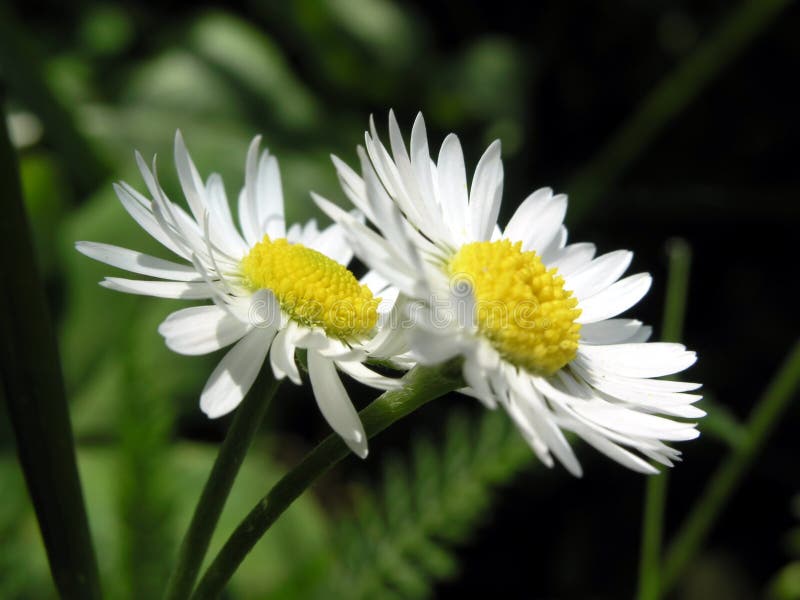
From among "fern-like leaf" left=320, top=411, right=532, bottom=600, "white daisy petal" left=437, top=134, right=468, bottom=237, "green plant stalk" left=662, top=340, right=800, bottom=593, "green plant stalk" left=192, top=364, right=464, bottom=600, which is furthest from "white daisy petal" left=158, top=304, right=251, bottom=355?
"green plant stalk" left=662, top=340, right=800, bottom=593

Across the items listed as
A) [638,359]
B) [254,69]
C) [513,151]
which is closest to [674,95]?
[513,151]

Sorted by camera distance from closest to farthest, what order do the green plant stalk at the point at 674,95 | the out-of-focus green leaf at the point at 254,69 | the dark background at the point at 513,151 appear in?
the dark background at the point at 513,151 → the green plant stalk at the point at 674,95 → the out-of-focus green leaf at the point at 254,69

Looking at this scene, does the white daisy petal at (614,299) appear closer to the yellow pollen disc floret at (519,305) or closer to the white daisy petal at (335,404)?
the yellow pollen disc floret at (519,305)

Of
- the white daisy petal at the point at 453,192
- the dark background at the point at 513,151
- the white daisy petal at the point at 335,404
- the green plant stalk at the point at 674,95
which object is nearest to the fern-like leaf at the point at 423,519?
the dark background at the point at 513,151

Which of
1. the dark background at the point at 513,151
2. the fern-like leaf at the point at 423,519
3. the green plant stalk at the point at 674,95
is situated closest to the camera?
the fern-like leaf at the point at 423,519

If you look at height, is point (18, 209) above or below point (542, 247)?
above

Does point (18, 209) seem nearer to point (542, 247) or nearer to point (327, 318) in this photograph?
point (327, 318)

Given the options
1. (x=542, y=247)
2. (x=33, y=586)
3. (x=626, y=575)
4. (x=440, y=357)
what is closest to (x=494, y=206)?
(x=542, y=247)
